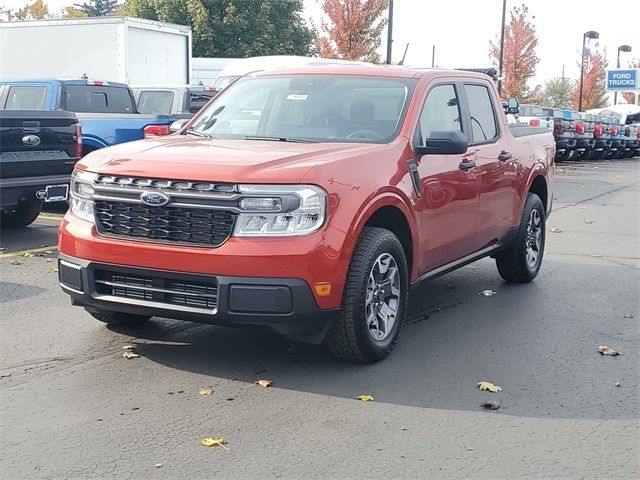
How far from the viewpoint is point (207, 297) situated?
483 cm

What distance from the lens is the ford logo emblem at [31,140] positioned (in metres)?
9.21

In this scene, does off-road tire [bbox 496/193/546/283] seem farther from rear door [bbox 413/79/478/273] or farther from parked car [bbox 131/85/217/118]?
parked car [bbox 131/85/217/118]

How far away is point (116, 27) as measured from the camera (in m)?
19.0

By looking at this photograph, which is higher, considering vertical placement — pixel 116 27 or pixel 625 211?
pixel 116 27

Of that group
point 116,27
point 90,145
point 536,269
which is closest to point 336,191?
point 536,269

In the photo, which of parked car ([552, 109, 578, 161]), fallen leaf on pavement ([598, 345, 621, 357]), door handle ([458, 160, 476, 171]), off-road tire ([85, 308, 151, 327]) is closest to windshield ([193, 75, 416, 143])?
door handle ([458, 160, 476, 171])

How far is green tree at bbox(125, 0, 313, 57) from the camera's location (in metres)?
43.2

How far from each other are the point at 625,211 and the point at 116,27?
11.4 metres

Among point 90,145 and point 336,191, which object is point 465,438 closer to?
point 336,191

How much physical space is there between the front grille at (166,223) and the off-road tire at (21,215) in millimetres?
5747

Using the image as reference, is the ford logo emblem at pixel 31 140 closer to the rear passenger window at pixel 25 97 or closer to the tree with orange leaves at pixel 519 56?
the rear passenger window at pixel 25 97

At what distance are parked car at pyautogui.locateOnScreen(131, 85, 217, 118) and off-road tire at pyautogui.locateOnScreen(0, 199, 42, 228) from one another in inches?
187

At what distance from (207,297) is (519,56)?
46889 mm

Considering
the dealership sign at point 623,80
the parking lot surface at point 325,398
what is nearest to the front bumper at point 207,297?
the parking lot surface at point 325,398
